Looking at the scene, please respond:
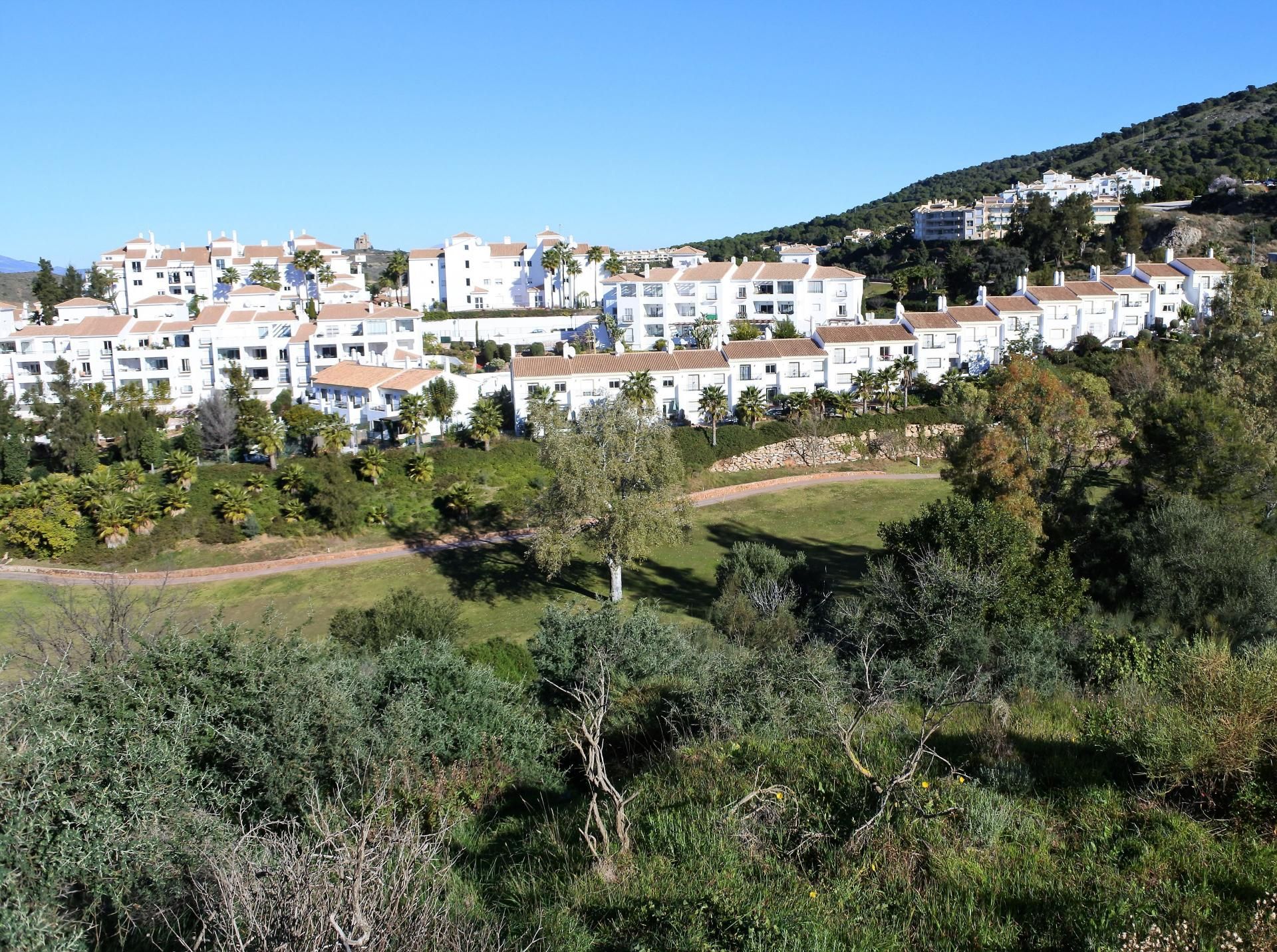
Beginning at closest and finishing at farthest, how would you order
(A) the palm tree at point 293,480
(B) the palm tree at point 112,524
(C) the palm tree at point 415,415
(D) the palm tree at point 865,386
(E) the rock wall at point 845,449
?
1. (B) the palm tree at point 112,524
2. (A) the palm tree at point 293,480
3. (C) the palm tree at point 415,415
4. (E) the rock wall at point 845,449
5. (D) the palm tree at point 865,386

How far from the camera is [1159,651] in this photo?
14.9m

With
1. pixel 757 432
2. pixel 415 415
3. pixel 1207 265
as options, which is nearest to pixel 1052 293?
pixel 1207 265

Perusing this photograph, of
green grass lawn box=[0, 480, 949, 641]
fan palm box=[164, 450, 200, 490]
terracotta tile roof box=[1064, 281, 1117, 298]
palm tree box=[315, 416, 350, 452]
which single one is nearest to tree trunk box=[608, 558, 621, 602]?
green grass lawn box=[0, 480, 949, 641]

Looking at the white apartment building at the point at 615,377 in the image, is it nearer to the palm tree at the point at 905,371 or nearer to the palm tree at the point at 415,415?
the palm tree at the point at 415,415

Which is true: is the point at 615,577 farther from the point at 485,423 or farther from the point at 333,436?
the point at 333,436

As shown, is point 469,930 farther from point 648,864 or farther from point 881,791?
point 881,791

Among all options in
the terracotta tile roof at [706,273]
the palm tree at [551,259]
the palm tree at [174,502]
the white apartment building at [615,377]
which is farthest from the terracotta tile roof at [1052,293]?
Result: the palm tree at [174,502]

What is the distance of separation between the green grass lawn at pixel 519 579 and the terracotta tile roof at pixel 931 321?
19.8 meters

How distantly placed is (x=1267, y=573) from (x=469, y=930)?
21.9 meters

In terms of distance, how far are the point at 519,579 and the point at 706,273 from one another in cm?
4002

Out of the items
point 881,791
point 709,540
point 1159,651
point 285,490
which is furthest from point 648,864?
point 285,490

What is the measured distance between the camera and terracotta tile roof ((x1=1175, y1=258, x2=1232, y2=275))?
66750 millimetres

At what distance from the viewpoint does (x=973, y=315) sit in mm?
60062

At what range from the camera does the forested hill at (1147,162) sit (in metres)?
110
